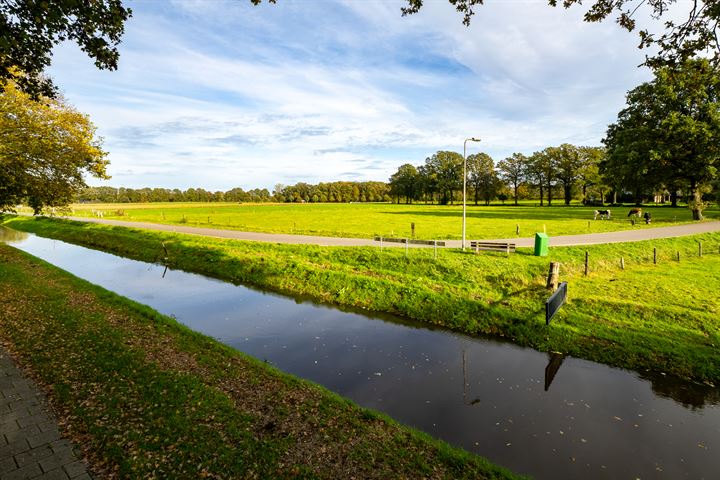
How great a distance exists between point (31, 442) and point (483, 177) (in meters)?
105

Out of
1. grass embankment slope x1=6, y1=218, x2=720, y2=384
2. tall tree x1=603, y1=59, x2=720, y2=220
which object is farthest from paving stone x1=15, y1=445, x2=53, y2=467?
tall tree x1=603, y1=59, x2=720, y2=220

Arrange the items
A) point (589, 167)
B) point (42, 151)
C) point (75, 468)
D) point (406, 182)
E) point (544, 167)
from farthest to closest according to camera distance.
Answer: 1. point (406, 182)
2. point (544, 167)
3. point (589, 167)
4. point (42, 151)
5. point (75, 468)

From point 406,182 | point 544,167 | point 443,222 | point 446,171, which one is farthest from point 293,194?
point 443,222

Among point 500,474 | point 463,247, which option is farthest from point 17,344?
point 463,247

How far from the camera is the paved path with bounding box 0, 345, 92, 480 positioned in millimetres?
5578

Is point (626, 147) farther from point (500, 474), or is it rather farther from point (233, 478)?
point (233, 478)

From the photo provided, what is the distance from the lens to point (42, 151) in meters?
21.1

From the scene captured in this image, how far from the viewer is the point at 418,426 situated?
8.91 meters

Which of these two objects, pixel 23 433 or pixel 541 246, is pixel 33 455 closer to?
pixel 23 433

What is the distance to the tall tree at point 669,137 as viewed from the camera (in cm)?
3466

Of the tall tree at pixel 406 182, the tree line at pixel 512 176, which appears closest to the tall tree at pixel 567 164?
the tree line at pixel 512 176

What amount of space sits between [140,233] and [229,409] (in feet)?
122

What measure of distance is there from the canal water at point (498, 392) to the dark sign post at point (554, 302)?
1.74m

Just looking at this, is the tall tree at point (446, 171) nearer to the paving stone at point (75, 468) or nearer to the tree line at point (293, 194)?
the tree line at point (293, 194)
